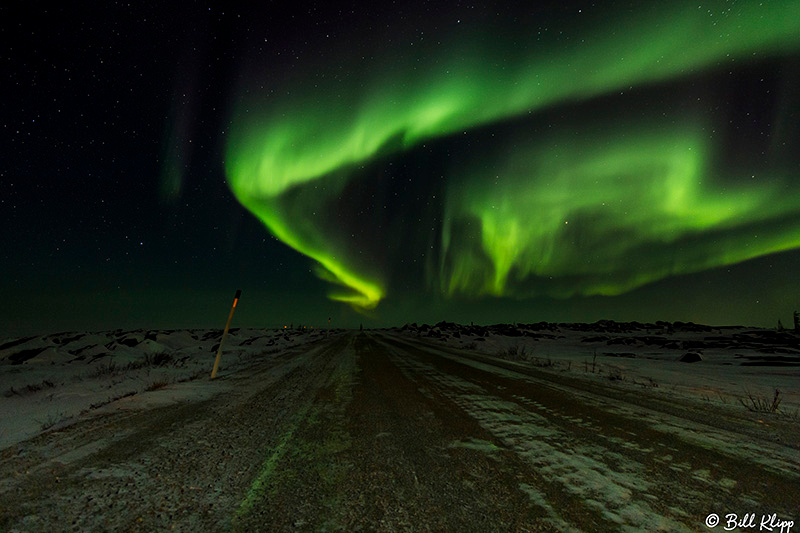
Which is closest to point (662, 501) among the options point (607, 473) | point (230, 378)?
point (607, 473)

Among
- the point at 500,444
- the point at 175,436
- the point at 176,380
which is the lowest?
the point at 176,380

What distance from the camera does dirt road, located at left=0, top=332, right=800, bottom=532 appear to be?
255 centimetres

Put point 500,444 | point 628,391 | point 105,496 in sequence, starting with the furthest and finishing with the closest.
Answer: point 628,391 → point 500,444 → point 105,496

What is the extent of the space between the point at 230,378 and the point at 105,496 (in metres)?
7.67

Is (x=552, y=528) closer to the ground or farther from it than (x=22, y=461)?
farther from it

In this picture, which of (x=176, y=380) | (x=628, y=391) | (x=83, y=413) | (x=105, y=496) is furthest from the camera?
(x=176, y=380)

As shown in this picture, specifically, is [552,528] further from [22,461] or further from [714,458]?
[22,461]

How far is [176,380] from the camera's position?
9617 millimetres

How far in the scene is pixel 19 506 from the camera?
2639mm

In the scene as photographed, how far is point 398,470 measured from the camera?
3455 millimetres

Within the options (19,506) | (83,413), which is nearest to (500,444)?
(19,506)

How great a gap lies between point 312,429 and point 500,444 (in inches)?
98.8

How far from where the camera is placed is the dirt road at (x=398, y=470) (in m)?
2.55

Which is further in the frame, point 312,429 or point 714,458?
point 312,429
